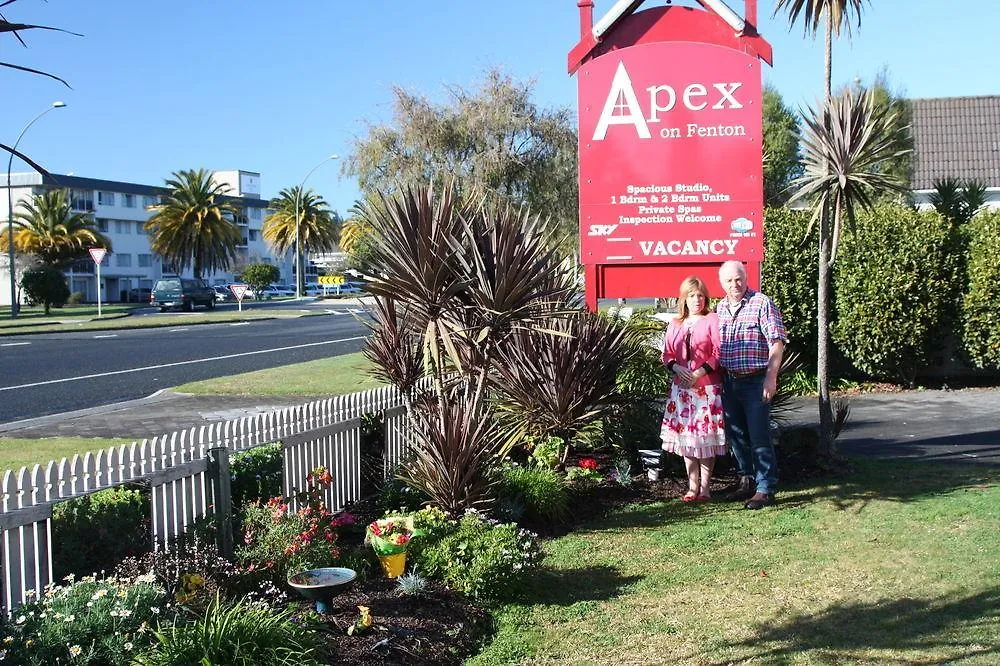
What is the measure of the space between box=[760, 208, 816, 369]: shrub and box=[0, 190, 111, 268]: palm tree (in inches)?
2466

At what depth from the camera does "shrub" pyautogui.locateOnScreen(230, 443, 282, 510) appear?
21.8 feet

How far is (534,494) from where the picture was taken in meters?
7.48

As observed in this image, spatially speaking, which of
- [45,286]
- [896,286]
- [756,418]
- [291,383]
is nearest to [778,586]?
[756,418]

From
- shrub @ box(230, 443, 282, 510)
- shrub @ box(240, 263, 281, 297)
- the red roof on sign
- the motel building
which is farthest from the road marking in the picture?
the motel building

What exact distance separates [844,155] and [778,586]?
472 cm

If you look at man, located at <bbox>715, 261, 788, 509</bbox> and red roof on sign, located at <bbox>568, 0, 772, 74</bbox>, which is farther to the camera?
red roof on sign, located at <bbox>568, 0, 772, 74</bbox>

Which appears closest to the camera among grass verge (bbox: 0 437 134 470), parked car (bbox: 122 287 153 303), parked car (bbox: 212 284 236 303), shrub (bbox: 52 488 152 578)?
shrub (bbox: 52 488 152 578)

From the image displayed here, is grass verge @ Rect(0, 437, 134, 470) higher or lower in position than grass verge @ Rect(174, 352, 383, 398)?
lower

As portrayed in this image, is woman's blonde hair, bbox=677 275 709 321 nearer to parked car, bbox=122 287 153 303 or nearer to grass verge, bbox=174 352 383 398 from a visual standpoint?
grass verge, bbox=174 352 383 398

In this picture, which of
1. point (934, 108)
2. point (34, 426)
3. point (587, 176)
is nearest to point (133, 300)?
point (934, 108)

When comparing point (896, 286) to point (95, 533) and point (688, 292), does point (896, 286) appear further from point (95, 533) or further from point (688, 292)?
point (95, 533)

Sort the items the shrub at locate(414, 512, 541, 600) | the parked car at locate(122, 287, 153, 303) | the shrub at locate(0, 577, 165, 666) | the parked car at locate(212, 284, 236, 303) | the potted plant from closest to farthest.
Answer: the shrub at locate(0, 577, 165, 666) → the shrub at locate(414, 512, 541, 600) → the potted plant → the parked car at locate(212, 284, 236, 303) → the parked car at locate(122, 287, 153, 303)

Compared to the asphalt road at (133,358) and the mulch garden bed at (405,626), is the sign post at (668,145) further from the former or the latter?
the asphalt road at (133,358)

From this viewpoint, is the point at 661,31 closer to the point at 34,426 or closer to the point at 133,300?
the point at 34,426
